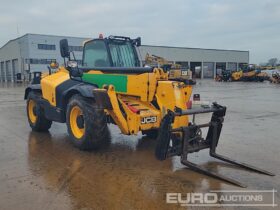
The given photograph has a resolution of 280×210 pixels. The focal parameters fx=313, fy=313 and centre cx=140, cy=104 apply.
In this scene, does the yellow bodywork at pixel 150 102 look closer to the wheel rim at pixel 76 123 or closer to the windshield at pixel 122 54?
the wheel rim at pixel 76 123

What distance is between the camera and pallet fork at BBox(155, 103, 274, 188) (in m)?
4.82

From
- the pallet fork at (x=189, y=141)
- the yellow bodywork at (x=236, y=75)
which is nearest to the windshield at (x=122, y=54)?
the pallet fork at (x=189, y=141)

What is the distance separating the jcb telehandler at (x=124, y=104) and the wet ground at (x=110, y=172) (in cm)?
31

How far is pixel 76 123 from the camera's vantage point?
6367 mm

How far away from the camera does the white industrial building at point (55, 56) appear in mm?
41500

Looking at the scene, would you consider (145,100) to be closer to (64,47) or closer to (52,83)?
(64,47)

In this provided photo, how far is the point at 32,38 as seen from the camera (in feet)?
135

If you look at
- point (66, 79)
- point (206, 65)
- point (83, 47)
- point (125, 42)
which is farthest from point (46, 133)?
point (206, 65)

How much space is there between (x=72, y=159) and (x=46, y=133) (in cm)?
249

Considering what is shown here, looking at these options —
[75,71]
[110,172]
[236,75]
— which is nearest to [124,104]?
[110,172]

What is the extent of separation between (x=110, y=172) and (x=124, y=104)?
128 centimetres

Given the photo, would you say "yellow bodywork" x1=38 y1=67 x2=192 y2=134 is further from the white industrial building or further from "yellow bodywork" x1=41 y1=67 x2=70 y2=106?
the white industrial building

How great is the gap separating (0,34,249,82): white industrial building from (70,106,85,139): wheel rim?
20191 millimetres

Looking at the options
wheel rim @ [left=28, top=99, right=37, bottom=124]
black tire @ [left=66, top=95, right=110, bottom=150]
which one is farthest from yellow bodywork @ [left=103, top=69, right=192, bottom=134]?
wheel rim @ [left=28, top=99, right=37, bottom=124]
